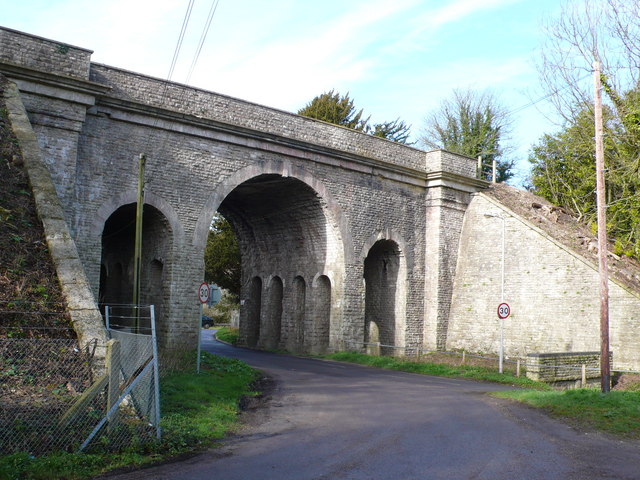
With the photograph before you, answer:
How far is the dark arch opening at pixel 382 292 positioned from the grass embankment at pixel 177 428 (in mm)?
10709

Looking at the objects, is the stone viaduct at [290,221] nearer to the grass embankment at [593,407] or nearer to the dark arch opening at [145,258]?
the dark arch opening at [145,258]

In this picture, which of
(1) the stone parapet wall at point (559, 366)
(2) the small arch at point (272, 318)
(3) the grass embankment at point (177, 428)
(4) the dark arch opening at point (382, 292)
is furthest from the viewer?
(2) the small arch at point (272, 318)

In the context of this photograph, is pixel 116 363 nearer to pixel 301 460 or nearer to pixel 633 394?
pixel 301 460

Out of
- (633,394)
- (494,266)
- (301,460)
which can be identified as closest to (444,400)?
(633,394)

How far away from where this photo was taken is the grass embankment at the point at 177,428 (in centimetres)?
662

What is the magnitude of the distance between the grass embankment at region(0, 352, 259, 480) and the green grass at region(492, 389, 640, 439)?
6.09 m

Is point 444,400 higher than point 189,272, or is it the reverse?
point 189,272

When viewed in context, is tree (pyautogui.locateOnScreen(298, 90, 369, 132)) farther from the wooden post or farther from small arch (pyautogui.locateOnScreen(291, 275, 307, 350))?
the wooden post

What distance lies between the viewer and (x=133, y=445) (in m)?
7.62

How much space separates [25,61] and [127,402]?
11.5m

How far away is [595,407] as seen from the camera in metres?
11.8

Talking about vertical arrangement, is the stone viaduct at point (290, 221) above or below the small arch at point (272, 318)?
above

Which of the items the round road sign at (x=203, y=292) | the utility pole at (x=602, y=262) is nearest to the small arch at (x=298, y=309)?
the round road sign at (x=203, y=292)

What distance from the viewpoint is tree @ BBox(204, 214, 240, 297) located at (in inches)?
1361
